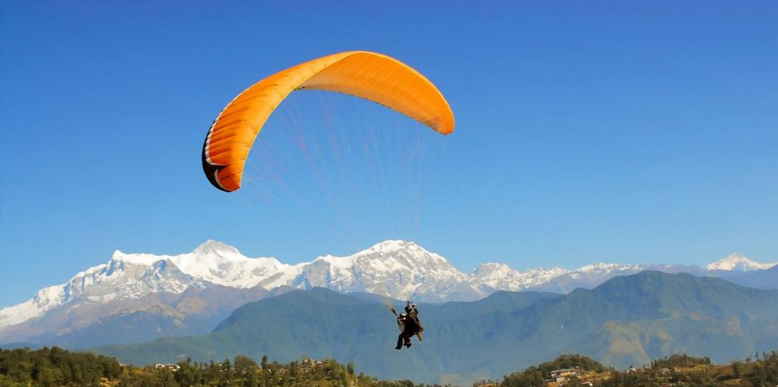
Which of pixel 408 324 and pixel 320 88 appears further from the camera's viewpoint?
pixel 320 88

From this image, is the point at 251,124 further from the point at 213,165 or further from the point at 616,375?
the point at 616,375

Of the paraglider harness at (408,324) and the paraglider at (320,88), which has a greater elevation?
the paraglider at (320,88)

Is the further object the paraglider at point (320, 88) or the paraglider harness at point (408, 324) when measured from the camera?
the paraglider harness at point (408, 324)

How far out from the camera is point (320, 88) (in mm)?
30344

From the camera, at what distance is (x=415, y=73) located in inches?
1235

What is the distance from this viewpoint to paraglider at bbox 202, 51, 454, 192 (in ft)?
78.9

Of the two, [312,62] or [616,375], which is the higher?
[312,62]

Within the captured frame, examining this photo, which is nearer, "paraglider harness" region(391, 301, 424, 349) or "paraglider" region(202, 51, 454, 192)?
"paraglider" region(202, 51, 454, 192)

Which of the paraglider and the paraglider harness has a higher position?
the paraglider

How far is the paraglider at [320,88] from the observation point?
78.9 ft

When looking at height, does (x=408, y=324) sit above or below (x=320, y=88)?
below

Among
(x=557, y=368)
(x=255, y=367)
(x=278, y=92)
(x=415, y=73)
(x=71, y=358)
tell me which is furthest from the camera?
(x=557, y=368)

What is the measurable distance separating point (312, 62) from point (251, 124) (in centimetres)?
412

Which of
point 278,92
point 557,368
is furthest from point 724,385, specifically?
point 278,92
